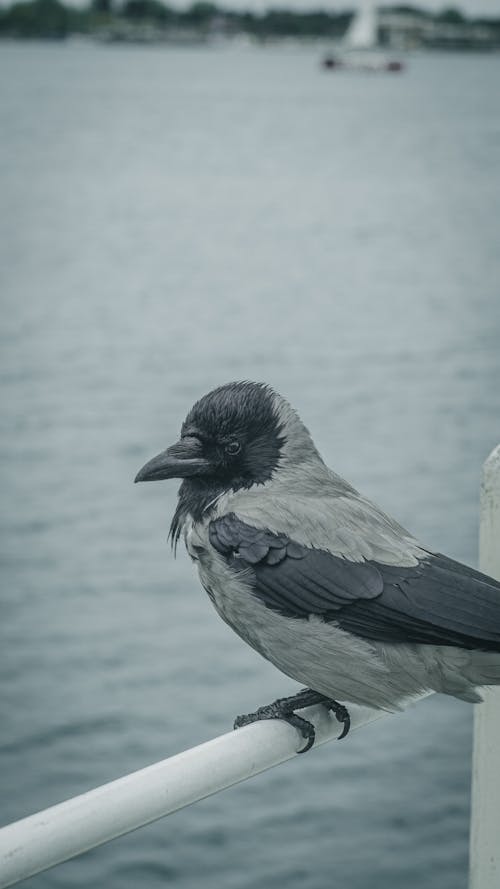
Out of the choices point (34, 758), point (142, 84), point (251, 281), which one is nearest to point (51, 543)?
point (34, 758)

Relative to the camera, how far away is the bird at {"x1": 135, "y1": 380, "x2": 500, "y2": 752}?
3074 mm

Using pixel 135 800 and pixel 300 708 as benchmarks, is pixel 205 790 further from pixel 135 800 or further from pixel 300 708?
pixel 300 708

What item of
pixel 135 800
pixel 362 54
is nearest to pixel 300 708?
pixel 135 800

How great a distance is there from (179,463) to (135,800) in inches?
47.2

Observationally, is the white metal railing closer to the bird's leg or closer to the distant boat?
the bird's leg

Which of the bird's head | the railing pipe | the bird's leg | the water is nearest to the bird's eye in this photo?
the bird's head

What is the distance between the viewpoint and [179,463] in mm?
3320

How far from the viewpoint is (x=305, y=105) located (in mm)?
146375

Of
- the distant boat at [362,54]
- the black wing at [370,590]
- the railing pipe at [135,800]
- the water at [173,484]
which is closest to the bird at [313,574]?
the black wing at [370,590]

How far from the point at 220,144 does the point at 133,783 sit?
102019mm

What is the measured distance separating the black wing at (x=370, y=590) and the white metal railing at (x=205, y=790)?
109 mm

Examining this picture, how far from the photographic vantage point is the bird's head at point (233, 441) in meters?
3.32

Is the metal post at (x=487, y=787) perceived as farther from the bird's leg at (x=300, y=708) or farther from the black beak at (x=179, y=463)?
the black beak at (x=179, y=463)

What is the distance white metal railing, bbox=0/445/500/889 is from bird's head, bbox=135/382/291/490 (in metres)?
0.60
